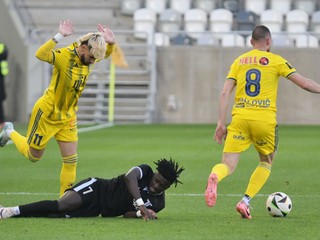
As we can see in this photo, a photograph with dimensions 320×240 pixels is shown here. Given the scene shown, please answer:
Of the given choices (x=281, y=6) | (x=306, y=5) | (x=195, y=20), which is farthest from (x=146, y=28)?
(x=306, y=5)

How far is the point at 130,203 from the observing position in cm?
1036

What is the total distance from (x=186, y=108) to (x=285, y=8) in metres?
5.16

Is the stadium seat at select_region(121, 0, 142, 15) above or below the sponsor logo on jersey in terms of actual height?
above

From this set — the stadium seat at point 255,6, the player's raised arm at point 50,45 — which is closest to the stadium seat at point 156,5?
the stadium seat at point 255,6

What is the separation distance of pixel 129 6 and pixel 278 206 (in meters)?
23.1

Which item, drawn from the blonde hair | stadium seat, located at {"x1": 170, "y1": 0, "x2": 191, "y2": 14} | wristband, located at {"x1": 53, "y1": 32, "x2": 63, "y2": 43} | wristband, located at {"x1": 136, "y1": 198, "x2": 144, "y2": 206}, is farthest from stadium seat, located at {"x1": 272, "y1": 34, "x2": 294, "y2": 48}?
wristband, located at {"x1": 136, "y1": 198, "x2": 144, "y2": 206}

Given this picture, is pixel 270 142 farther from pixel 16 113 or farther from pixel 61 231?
pixel 16 113

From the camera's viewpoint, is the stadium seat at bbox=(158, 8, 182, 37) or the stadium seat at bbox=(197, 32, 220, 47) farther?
the stadium seat at bbox=(158, 8, 182, 37)

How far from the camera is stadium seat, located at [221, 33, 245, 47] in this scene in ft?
103

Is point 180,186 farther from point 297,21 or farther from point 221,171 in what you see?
point 297,21

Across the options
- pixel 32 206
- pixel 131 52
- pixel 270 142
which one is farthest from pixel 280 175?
pixel 131 52

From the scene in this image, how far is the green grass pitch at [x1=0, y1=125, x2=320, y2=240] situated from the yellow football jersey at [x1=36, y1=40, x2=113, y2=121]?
4.61ft

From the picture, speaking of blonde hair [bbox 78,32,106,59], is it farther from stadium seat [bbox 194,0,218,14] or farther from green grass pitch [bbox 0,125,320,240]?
stadium seat [bbox 194,0,218,14]

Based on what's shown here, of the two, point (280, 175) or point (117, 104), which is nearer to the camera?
point (280, 175)
